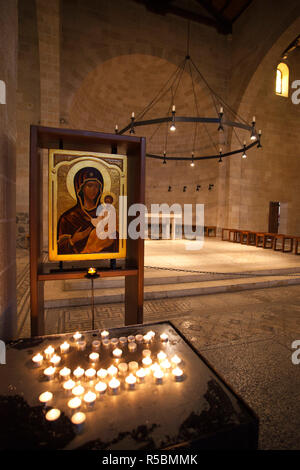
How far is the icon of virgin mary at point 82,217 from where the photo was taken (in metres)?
2.11

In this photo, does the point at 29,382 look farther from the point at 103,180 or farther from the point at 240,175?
the point at 240,175

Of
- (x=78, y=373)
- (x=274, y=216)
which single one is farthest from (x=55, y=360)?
(x=274, y=216)

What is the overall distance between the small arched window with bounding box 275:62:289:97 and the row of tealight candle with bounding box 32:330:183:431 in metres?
14.7

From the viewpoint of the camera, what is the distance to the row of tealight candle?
1120 millimetres

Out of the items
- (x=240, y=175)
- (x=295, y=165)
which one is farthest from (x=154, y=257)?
(x=295, y=165)

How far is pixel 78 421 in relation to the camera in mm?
999

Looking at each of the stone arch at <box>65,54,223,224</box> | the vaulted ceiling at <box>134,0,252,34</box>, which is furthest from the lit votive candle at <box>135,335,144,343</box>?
the vaulted ceiling at <box>134,0,252,34</box>

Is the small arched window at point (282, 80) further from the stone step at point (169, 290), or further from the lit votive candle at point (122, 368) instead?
the lit votive candle at point (122, 368)

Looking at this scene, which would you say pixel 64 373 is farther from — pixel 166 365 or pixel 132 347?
pixel 166 365

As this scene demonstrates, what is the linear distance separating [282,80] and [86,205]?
14.7 meters

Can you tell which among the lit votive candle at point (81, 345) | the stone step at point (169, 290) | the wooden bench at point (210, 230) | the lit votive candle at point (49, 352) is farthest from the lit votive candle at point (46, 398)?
the wooden bench at point (210, 230)

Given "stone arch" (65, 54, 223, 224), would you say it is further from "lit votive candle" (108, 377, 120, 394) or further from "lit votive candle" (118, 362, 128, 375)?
"lit votive candle" (108, 377, 120, 394)

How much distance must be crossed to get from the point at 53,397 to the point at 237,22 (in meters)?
14.2

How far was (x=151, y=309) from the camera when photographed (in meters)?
3.62
